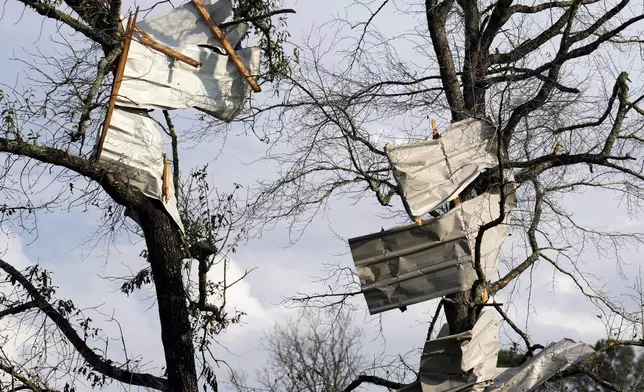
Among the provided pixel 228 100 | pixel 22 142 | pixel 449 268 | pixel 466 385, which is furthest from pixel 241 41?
pixel 466 385

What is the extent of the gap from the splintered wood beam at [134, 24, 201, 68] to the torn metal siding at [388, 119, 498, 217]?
2.35 meters

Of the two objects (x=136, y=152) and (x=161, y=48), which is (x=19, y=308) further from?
(x=161, y=48)

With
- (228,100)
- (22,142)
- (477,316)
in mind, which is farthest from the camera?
(228,100)

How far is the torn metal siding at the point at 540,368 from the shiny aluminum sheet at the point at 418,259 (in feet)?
3.32

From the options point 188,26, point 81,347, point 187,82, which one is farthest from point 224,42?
point 81,347

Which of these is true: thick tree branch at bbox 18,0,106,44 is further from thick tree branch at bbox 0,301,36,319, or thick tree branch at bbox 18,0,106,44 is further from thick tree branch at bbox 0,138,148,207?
thick tree branch at bbox 0,301,36,319

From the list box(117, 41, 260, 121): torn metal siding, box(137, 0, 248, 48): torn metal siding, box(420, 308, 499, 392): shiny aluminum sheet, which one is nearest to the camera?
box(420, 308, 499, 392): shiny aluminum sheet

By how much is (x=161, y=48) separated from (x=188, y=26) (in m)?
0.62

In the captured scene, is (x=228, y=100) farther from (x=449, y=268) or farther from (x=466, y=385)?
(x=466, y=385)

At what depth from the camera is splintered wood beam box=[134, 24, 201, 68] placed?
8961 millimetres

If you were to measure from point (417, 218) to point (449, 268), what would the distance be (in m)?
0.55

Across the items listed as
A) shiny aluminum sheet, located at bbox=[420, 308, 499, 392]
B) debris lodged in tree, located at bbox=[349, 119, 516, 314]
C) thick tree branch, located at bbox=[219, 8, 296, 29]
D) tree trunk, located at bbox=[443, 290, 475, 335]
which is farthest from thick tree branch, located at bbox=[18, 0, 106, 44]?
shiny aluminum sheet, located at bbox=[420, 308, 499, 392]

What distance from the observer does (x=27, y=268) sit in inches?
359

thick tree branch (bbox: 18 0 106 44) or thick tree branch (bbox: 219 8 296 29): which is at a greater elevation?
thick tree branch (bbox: 219 8 296 29)
